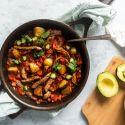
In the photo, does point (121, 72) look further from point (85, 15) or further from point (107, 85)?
point (85, 15)

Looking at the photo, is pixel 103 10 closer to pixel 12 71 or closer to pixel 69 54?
pixel 69 54

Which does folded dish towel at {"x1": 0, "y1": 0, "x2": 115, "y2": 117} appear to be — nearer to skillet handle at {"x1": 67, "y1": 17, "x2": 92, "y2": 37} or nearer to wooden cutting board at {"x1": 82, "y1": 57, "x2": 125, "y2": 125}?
skillet handle at {"x1": 67, "y1": 17, "x2": 92, "y2": 37}

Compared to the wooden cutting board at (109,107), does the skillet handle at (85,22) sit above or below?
above

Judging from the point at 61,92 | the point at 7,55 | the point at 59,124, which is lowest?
the point at 59,124

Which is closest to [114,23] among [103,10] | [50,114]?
[103,10]

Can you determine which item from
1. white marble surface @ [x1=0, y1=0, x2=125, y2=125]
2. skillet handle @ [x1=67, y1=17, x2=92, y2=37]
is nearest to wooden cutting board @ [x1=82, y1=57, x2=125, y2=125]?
white marble surface @ [x1=0, y1=0, x2=125, y2=125]

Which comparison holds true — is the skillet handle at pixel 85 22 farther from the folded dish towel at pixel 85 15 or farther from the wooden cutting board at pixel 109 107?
the wooden cutting board at pixel 109 107

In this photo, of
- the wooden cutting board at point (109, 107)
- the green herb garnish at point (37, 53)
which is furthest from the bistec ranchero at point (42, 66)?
the wooden cutting board at point (109, 107)

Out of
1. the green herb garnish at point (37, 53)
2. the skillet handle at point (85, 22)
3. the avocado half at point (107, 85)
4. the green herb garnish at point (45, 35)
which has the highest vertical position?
the skillet handle at point (85, 22)
